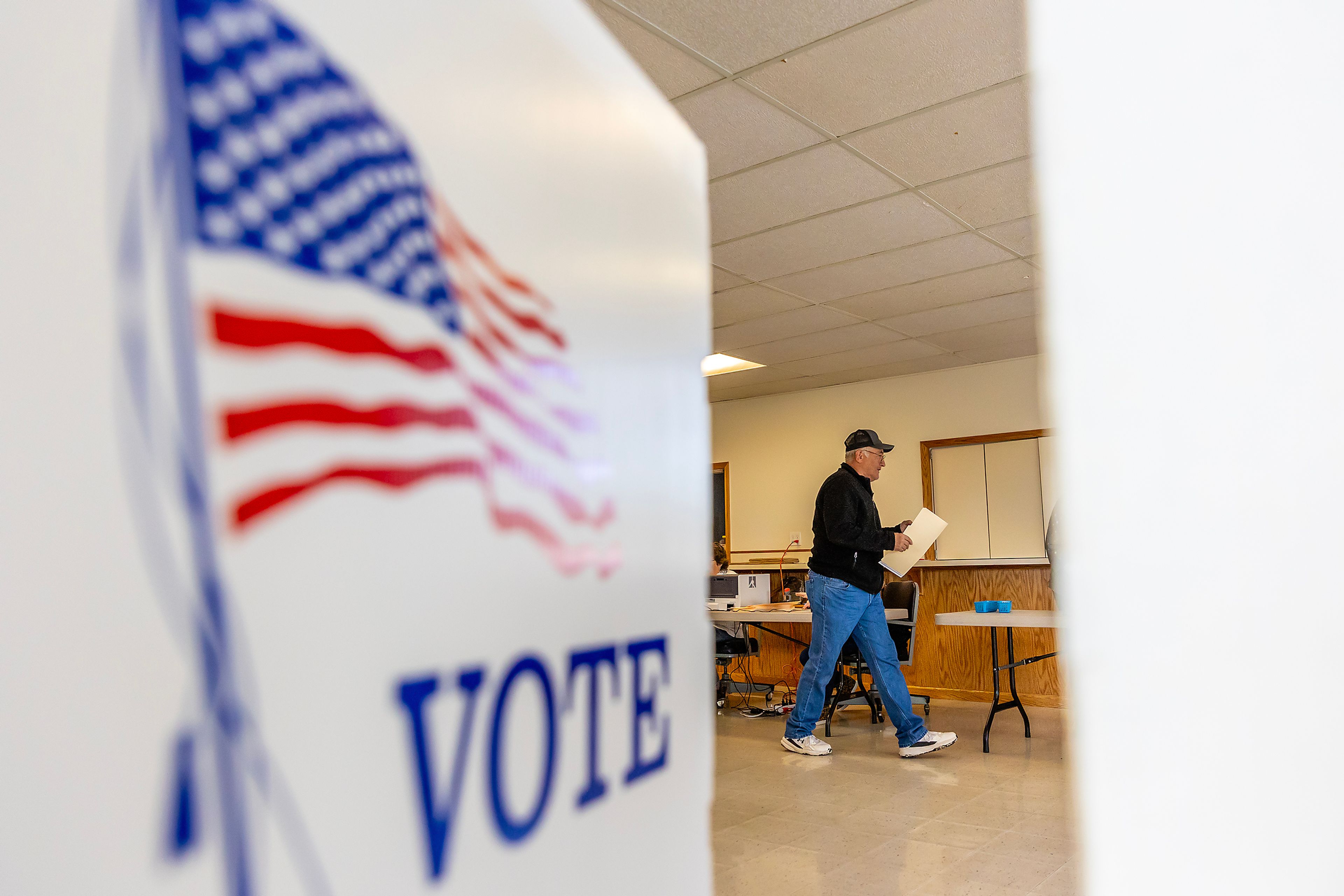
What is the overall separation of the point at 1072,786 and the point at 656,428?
3.16m

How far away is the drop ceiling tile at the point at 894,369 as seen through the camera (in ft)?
20.7

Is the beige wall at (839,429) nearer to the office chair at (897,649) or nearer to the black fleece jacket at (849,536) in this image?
the office chair at (897,649)

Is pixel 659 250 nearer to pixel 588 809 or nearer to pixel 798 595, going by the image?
pixel 588 809

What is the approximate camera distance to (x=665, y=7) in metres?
2.37

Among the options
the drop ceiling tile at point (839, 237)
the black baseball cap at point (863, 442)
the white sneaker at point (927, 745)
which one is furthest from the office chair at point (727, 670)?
the drop ceiling tile at point (839, 237)

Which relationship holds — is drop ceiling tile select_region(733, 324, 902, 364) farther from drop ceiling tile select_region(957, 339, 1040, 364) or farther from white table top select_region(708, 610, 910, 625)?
white table top select_region(708, 610, 910, 625)

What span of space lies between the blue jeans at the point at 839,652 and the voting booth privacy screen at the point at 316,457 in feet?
11.0

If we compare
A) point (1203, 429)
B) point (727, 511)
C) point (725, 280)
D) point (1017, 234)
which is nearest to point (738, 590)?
point (727, 511)

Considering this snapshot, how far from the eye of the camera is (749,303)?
490 centimetres

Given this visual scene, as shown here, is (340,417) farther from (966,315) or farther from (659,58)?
(966,315)

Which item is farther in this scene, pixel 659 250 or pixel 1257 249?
pixel 1257 249

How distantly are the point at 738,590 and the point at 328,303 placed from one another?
17.6 feet

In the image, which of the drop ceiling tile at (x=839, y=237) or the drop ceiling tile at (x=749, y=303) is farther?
the drop ceiling tile at (x=749, y=303)

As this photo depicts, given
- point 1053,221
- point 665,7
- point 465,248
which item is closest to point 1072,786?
point 1053,221
